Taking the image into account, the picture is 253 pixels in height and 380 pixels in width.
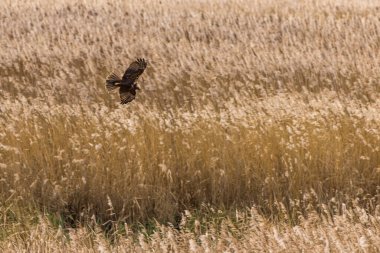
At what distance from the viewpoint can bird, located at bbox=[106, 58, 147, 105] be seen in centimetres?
367

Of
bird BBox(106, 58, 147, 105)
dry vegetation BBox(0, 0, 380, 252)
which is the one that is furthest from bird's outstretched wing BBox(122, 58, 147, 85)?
dry vegetation BBox(0, 0, 380, 252)

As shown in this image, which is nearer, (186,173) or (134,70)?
(134,70)

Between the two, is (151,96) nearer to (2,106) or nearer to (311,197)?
(2,106)

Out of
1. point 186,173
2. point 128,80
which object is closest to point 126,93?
point 128,80

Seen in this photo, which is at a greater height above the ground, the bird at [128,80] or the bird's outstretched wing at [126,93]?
the bird at [128,80]

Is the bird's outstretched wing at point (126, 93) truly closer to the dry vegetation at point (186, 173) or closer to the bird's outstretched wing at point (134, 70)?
the bird's outstretched wing at point (134, 70)

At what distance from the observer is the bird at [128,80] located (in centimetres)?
367

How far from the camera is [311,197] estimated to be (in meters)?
4.70

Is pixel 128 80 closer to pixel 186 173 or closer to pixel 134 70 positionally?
pixel 134 70

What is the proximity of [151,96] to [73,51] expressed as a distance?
6.55 feet

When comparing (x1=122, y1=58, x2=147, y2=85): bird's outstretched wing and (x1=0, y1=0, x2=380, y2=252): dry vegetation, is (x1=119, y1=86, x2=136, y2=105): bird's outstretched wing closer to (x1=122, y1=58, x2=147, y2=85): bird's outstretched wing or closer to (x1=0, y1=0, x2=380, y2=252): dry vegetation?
(x1=122, y1=58, x2=147, y2=85): bird's outstretched wing

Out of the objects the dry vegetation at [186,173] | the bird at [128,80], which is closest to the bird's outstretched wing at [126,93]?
the bird at [128,80]

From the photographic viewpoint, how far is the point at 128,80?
148 inches

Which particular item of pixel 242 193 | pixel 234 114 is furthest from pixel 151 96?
pixel 242 193
